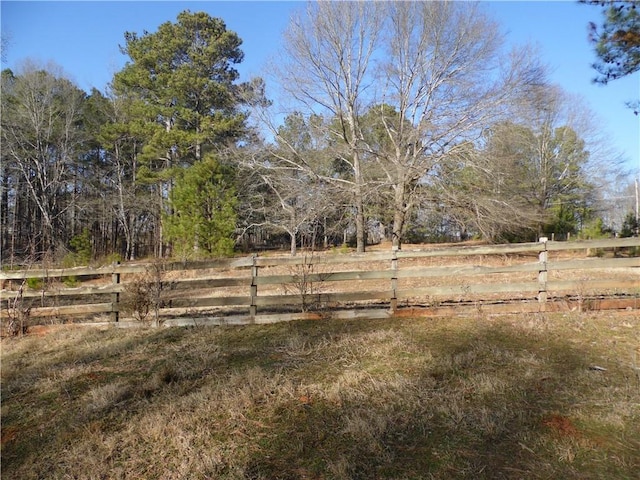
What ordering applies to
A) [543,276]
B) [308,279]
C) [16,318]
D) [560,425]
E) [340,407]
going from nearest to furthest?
1. [560,425]
2. [340,407]
3. [543,276]
4. [308,279]
5. [16,318]

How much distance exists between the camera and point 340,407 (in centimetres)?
346

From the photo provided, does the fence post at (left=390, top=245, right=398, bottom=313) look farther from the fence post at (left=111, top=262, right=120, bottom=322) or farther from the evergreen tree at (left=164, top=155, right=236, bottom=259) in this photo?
the evergreen tree at (left=164, top=155, right=236, bottom=259)

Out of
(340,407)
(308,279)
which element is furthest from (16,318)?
(340,407)

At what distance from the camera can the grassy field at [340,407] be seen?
273 cm

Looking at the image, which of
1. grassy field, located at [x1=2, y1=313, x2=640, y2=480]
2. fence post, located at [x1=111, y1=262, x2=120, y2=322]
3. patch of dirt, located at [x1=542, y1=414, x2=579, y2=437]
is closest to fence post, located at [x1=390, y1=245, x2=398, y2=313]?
grassy field, located at [x1=2, y1=313, x2=640, y2=480]

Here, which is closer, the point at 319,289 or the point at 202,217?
the point at 319,289

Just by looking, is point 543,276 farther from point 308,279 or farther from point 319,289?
point 308,279

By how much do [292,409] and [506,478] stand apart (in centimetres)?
174

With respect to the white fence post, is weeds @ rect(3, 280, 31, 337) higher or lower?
lower

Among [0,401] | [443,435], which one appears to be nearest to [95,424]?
[0,401]

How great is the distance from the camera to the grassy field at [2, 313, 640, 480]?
2.73 m

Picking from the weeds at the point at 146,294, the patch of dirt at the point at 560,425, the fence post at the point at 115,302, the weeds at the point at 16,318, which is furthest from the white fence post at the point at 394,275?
the weeds at the point at 16,318

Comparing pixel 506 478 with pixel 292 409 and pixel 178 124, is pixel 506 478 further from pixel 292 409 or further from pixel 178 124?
pixel 178 124

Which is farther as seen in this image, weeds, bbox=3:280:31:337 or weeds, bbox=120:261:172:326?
weeds, bbox=3:280:31:337
